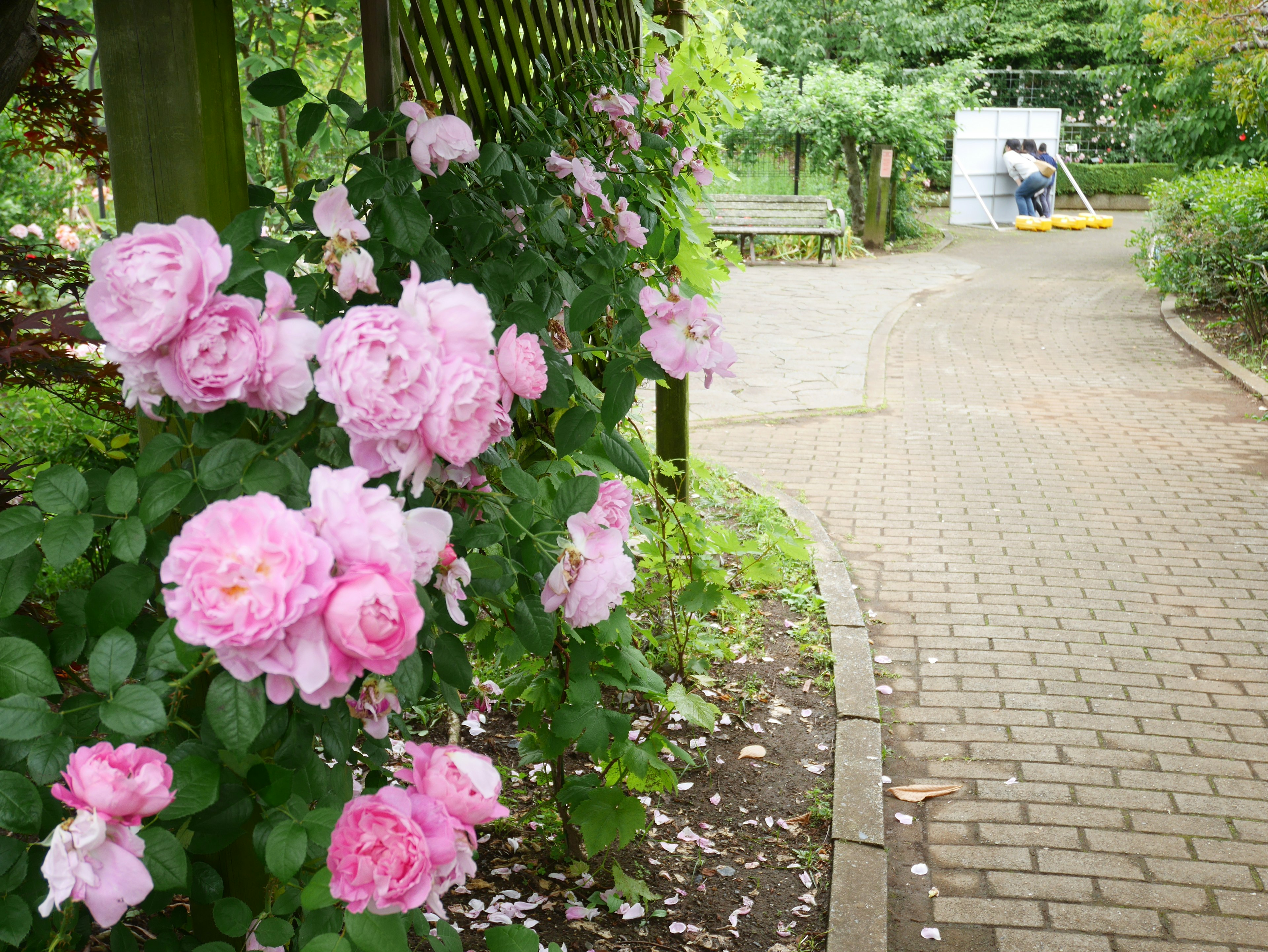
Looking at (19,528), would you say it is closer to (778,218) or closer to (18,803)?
(18,803)

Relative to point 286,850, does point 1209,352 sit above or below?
below

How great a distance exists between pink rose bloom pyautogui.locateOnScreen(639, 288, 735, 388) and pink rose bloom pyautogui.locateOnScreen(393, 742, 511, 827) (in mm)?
768

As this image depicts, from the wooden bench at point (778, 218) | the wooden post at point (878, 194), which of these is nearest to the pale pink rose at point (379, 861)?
the wooden bench at point (778, 218)

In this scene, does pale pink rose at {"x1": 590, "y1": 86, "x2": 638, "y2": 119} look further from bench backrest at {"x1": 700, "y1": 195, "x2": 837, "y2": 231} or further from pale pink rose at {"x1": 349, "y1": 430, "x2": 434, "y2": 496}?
bench backrest at {"x1": 700, "y1": 195, "x2": 837, "y2": 231}

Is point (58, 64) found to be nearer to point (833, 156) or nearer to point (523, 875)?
point (523, 875)

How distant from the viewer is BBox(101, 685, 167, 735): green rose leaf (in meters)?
1.11

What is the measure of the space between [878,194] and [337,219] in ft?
54.3

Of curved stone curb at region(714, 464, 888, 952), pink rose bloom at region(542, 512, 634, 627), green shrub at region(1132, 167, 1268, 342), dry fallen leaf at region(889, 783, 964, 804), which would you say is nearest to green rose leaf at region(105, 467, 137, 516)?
pink rose bloom at region(542, 512, 634, 627)

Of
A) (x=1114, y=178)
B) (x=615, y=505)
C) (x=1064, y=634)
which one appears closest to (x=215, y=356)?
(x=615, y=505)

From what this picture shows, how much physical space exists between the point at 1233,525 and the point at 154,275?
5.76 metres

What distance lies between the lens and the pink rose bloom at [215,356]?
40.8 inches

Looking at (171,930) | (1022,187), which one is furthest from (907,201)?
(171,930)

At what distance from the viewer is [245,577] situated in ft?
2.97

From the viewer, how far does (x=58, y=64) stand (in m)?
2.36
